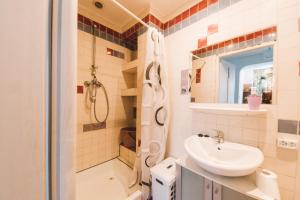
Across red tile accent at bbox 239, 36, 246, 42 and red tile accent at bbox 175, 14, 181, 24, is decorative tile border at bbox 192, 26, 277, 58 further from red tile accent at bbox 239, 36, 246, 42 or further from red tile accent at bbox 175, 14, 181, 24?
red tile accent at bbox 175, 14, 181, 24

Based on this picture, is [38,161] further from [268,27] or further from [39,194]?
[268,27]

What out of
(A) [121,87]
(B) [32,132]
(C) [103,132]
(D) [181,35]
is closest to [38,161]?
(B) [32,132]

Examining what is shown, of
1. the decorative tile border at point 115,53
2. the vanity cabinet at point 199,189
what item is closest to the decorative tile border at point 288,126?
the vanity cabinet at point 199,189

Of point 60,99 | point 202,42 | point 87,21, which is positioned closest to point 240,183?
point 60,99

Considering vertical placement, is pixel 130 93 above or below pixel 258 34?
below

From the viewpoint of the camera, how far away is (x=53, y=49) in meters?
0.31

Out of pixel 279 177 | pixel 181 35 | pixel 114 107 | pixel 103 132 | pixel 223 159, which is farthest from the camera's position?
pixel 114 107

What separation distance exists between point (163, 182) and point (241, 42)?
141 centimetres

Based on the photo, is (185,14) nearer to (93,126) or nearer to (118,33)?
(118,33)

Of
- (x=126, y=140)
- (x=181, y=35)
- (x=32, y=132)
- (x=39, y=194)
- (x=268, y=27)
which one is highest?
(x=181, y=35)

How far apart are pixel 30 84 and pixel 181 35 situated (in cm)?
161

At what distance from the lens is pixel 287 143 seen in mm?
853

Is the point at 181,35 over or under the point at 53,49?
over

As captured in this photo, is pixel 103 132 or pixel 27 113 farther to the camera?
pixel 103 132
